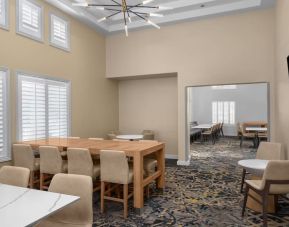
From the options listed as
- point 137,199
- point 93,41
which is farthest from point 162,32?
point 137,199

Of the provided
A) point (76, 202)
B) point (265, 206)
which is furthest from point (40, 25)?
point (265, 206)

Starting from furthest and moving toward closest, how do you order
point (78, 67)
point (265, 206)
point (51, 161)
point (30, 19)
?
point (78, 67), point (30, 19), point (51, 161), point (265, 206)

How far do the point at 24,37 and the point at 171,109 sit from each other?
4676 millimetres

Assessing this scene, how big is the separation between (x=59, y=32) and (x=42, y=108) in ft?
6.63

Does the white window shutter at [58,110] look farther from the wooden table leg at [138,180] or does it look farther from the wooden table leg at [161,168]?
the wooden table leg at [138,180]

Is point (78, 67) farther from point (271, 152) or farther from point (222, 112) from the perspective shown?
point (222, 112)

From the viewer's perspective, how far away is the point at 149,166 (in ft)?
13.3

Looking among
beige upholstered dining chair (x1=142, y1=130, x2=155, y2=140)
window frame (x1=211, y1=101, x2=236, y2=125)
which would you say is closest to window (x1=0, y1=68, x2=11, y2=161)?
beige upholstered dining chair (x1=142, y1=130, x2=155, y2=140)

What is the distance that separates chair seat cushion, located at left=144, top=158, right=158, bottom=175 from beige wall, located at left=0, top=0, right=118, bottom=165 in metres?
2.73

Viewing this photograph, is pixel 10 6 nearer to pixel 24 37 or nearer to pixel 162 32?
pixel 24 37

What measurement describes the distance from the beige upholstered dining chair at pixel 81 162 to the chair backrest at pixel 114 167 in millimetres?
269

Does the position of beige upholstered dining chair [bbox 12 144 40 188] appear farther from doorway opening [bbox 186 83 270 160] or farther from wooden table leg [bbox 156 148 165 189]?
doorway opening [bbox 186 83 270 160]

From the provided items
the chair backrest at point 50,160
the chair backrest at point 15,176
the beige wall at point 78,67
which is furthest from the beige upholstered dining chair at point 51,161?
the chair backrest at point 15,176

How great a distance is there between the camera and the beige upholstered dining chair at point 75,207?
204 cm
